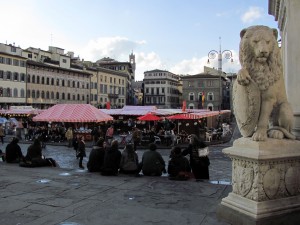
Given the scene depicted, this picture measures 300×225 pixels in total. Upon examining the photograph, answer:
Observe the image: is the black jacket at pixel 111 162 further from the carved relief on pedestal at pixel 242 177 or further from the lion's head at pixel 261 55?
the lion's head at pixel 261 55

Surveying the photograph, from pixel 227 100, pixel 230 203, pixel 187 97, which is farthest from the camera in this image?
pixel 227 100

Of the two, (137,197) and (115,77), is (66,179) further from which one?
(115,77)

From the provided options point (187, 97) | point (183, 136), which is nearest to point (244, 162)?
point (183, 136)

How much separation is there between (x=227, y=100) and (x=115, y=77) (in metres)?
42.4

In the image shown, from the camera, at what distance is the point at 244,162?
14.9 feet

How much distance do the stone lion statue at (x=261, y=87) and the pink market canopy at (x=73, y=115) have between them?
18.8 metres

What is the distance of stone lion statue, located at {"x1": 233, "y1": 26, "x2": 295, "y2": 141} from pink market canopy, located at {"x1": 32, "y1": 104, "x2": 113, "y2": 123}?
1876 centimetres

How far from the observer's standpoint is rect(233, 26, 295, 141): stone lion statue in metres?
4.45

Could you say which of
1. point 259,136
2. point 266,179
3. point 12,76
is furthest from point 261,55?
point 12,76

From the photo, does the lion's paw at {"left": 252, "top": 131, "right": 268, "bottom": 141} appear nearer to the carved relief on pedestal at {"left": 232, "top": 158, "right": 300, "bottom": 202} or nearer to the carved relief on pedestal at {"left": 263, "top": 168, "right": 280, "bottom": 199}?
the carved relief on pedestal at {"left": 232, "top": 158, "right": 300, "bottom": 202}

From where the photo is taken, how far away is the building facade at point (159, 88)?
10562 centimetres

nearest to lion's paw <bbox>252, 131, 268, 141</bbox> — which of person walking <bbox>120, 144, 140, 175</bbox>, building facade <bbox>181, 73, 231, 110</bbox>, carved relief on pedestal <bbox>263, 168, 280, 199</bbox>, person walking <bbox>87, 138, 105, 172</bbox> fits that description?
carved relief on pedestal <bbox>263, 168, 280, 199</bbox>

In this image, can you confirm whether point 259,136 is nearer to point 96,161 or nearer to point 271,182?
point 271,182

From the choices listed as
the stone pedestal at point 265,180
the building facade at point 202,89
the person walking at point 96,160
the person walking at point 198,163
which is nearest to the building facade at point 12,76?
the building facade at point 202,89
